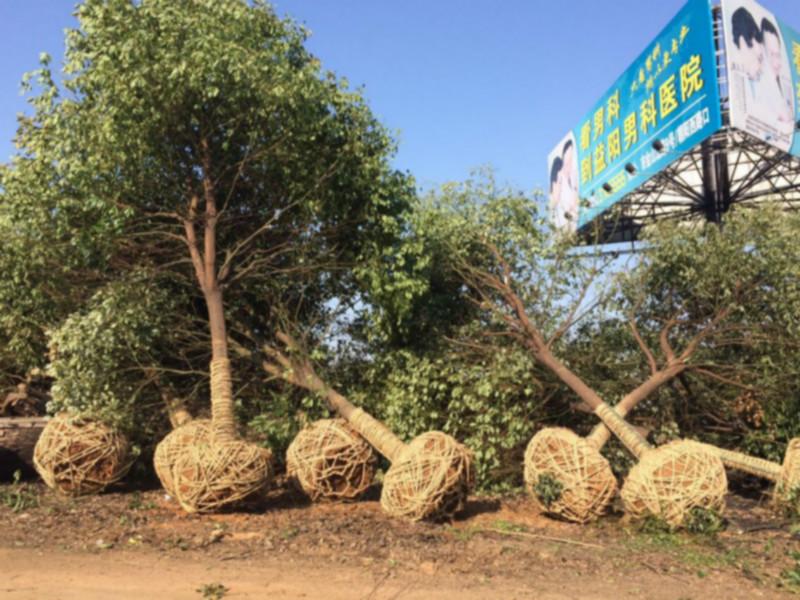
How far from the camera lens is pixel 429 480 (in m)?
7.11

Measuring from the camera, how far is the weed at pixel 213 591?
4812 millimetres

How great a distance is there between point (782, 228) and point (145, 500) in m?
8.94

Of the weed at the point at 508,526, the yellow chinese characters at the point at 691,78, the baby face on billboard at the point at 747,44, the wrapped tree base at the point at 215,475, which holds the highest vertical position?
the baby face on billboard at the point at 747,44

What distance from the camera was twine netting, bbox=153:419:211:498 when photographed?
24.7 ft

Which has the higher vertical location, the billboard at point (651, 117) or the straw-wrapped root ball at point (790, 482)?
the billboard at point (651, 117)

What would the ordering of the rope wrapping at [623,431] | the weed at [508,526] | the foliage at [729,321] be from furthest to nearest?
the foliage at [729,321]
the rope wrapping at [623,431]
the weed at [508,526]

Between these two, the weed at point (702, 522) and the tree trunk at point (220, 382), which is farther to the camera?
the tree trunk at point (220, 382)

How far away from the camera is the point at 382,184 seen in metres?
9.22

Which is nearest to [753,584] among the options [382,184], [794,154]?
[382,184]

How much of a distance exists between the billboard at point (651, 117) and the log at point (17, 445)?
8.34 m

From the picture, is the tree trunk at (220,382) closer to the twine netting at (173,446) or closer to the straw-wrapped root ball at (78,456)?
the twine netting at (173,446)

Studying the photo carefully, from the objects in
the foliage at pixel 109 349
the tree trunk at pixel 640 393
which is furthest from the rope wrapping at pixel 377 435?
the foliage at pixel 109 349

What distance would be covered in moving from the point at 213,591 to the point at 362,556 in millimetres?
1408

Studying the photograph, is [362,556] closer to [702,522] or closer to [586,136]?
[702,522]
